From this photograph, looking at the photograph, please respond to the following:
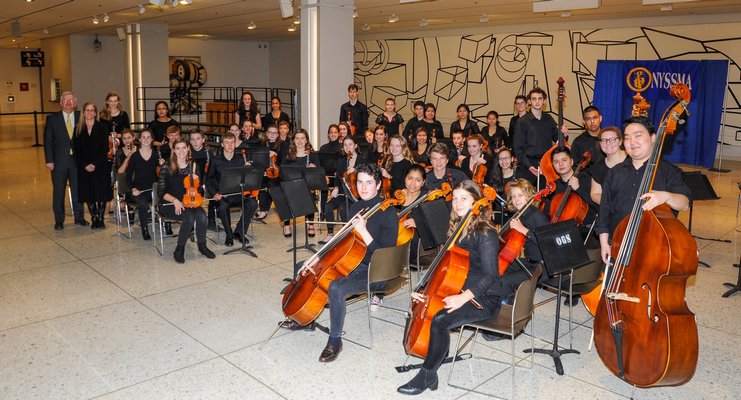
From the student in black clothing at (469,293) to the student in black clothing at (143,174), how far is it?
426 centimetres

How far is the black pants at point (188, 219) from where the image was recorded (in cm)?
611

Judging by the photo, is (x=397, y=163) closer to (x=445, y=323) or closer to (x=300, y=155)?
(x=300, y=155)

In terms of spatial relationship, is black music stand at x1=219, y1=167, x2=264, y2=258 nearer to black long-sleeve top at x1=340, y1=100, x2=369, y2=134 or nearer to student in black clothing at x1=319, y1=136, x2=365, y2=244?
student in black clothing at x1=319, y1=136, x2=365, y2=244

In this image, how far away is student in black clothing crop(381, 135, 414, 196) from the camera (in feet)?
21.2

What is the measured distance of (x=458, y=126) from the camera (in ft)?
30.0

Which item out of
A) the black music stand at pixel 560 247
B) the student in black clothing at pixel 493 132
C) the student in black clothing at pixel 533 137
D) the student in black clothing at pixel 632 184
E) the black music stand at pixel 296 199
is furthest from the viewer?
the student in black clothing at pixel 493 132

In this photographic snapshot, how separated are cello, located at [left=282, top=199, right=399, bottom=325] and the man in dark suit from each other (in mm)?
4428

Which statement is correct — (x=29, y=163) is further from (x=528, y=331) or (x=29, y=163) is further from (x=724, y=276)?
(x=724, y=276)

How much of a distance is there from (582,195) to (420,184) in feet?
4.51

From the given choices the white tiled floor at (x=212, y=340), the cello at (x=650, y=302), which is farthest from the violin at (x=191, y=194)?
the cello at (x=650, y=302)

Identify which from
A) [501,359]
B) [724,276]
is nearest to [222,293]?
[501,359]

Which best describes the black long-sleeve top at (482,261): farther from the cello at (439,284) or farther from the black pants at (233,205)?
the black pants at (233,205)

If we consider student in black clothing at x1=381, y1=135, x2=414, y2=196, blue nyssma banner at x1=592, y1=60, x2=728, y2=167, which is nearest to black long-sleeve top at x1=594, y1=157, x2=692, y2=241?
student in black clothing at x1=381, y1=135, x2=414, y2=196

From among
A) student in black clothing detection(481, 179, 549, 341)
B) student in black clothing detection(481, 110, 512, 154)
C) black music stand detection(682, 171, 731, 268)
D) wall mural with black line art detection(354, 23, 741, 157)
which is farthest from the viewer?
wall mural with black line art detection(354, 23, 741, 157)
